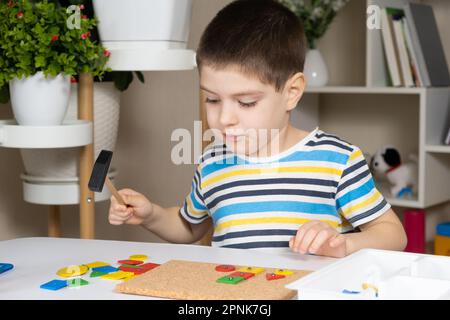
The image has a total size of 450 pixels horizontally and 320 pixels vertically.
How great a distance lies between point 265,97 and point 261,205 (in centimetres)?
19

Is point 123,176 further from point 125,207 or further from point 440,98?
point 125,207

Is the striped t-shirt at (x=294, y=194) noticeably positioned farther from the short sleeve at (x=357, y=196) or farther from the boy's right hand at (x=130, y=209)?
the boy's right hand at (x=130, y=209)

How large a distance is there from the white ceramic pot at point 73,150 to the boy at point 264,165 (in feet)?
1.67

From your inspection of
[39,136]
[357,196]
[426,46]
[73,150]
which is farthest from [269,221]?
[426,46]

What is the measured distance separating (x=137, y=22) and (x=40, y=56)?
0.85ft

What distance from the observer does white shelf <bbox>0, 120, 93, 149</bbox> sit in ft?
5.03

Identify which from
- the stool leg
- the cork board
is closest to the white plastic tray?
the cork board

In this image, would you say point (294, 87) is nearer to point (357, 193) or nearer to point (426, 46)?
point (357, 193)

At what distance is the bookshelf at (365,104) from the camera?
2.20 meters

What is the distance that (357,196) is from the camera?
117cm

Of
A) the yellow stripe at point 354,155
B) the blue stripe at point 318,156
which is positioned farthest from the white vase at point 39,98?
the yellow stripe at point 354,155

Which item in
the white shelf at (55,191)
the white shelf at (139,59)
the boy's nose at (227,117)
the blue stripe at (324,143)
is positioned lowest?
the white shelf at (55,191)
